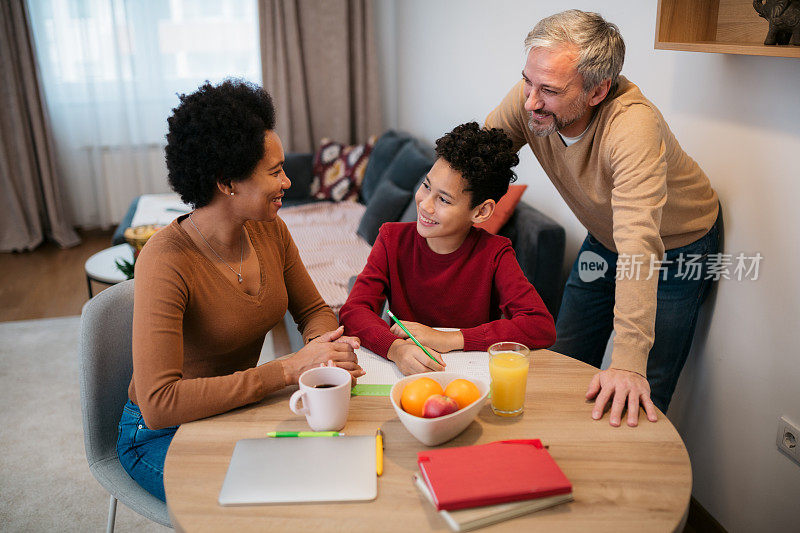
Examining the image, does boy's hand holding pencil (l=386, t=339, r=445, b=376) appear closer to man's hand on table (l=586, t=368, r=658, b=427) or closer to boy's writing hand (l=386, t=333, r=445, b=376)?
boy's writing hand (l=386, t=333, r=445, b=376)

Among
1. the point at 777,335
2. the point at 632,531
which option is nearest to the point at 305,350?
the point at 632,531

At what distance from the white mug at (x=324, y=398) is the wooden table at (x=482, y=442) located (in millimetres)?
39

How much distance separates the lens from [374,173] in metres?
4.14

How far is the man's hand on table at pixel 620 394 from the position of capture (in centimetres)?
116

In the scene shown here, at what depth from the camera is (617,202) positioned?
1.40 meters

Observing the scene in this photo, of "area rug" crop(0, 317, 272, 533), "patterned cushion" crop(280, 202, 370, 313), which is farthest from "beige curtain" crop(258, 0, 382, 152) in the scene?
"area rug" crop(0, 317, 272, 533)

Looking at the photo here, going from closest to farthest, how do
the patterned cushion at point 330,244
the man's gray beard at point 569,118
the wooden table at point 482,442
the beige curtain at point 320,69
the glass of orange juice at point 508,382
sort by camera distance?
1. the wooden table at point 482,442
2. the glass of orange juice at point 508,382
3. the man's gray beard at point 569,118
4. the patterned cushion at point 330,244
5. the beige curtain at point 320,69

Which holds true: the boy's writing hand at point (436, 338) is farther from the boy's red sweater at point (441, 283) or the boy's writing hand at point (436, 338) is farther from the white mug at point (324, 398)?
the white mug at point (324, 398)

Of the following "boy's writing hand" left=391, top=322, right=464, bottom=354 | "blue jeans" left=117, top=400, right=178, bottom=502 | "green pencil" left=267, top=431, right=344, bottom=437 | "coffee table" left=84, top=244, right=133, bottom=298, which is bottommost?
"coffee table" left=84, top=244, right=133, bottom=298

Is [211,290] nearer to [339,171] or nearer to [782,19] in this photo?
[782,19]

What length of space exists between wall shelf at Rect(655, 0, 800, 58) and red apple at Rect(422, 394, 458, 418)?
1.11m

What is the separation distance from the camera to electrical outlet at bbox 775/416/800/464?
1.57 metres

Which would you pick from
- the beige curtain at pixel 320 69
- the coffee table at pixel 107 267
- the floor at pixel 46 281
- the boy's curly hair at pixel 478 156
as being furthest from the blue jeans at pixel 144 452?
the beige curtain at pixel 320 69

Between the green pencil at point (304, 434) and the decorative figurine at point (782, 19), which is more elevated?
the decorative figurine at point (782, 19)
